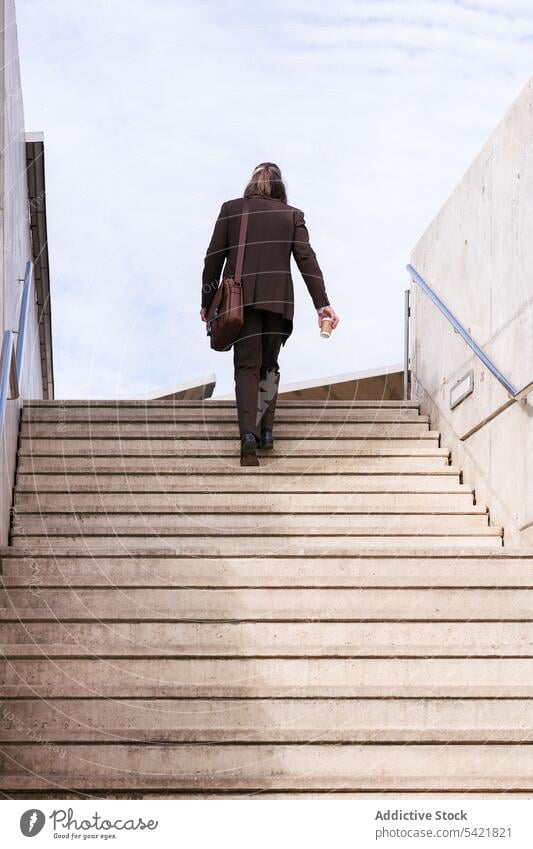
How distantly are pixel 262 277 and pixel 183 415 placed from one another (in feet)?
3.55

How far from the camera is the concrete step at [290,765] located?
4.01 meters

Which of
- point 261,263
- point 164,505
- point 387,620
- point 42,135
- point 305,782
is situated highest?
point 42,135

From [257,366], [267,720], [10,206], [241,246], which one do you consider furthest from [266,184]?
[267,720]

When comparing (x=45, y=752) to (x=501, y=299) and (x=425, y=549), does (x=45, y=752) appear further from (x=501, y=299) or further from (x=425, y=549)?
(x=501, y=299)

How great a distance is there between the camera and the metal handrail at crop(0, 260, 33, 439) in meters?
4.82

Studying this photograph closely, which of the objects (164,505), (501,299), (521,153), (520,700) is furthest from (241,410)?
(520,700)

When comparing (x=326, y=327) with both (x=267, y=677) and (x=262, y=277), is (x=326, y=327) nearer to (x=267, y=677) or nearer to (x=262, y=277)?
(x=262, y=277)

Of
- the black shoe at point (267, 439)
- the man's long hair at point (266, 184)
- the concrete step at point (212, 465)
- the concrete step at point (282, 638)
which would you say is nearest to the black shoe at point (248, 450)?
the concrete step at point (212, 465)

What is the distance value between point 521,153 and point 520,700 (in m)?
2.89

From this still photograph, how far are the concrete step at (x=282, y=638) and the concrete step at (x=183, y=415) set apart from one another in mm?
2865

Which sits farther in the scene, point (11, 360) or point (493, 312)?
point (493, 312)

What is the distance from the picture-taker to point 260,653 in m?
4.56

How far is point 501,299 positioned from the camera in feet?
20.8

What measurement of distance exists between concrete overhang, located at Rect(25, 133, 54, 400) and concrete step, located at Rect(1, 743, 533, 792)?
14.6 ft
